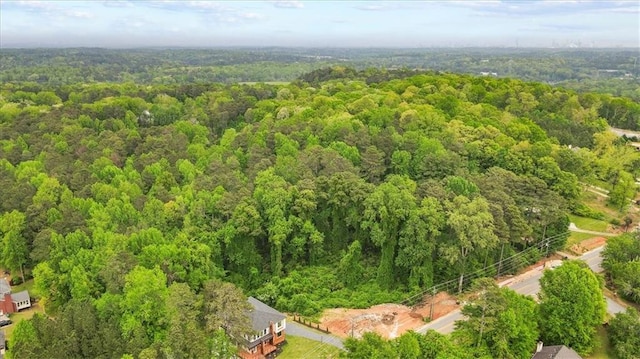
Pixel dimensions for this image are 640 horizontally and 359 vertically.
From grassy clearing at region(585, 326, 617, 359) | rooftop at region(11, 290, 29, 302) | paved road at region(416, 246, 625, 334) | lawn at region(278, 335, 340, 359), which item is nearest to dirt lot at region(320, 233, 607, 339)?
paved road at region(416, 246, 625, 334)

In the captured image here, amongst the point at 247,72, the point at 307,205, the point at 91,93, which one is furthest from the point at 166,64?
the point at 307,205

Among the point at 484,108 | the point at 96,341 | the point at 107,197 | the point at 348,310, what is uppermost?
the point at 484,108

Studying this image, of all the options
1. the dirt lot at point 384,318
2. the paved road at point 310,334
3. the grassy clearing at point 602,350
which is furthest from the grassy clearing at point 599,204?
the paved road at point 310,334

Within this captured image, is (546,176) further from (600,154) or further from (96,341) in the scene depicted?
(96,341)

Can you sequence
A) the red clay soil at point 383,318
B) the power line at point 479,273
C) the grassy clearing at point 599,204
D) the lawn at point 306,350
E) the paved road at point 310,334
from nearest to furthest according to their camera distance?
the lawn at point 306,350
the paved road at point 310,334
the red clay soil at point 383,318
the power line at point 479,273
the grassy clearing at point 599,204

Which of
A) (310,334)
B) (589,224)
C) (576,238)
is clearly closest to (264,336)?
(310,334)

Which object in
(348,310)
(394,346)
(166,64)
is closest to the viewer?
(394,346)

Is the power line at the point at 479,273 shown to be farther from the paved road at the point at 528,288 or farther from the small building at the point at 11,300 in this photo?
the small building at the point at 11,300
